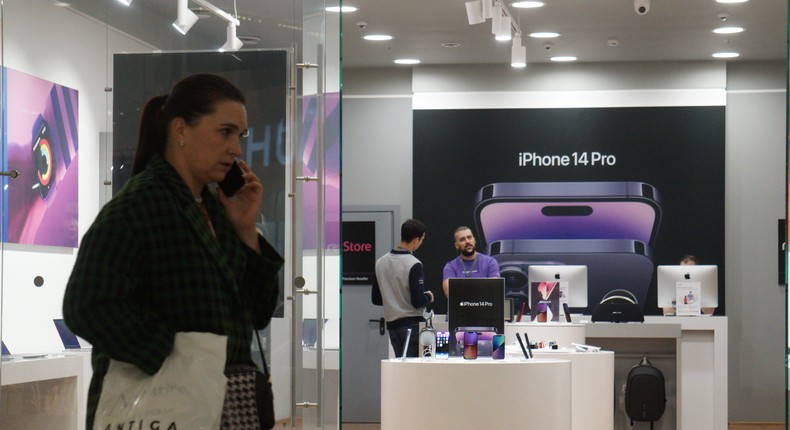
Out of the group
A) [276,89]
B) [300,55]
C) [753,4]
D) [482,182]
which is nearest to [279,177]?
[276,89]

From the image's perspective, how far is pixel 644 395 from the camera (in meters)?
8.01

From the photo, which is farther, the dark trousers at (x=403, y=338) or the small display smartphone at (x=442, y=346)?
the dark trousers at (x=403, y=338)

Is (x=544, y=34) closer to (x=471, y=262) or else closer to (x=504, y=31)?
(x=504, y=31)

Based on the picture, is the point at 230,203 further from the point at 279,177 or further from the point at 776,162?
the point at 776,162

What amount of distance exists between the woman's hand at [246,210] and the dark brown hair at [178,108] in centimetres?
16

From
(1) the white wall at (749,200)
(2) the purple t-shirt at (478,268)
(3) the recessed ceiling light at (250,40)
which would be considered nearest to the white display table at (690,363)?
(2) the purple t-shirt at (478,268)

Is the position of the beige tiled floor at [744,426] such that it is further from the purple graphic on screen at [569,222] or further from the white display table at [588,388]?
the white display table at [588,388]

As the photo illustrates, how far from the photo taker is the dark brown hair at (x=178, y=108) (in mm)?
1891

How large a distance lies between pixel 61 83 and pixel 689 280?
21.7 feet

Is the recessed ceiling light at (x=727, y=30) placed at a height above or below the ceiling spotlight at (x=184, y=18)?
above

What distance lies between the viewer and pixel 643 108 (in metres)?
10.7

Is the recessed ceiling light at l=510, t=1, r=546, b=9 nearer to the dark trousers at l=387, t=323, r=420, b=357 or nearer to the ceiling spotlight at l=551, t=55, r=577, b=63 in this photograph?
the ceiling spotlight at l=551, t=55, r=577, b=63

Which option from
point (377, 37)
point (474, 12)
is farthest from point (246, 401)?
point (377, 37)

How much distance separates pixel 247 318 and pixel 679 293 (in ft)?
25.6
